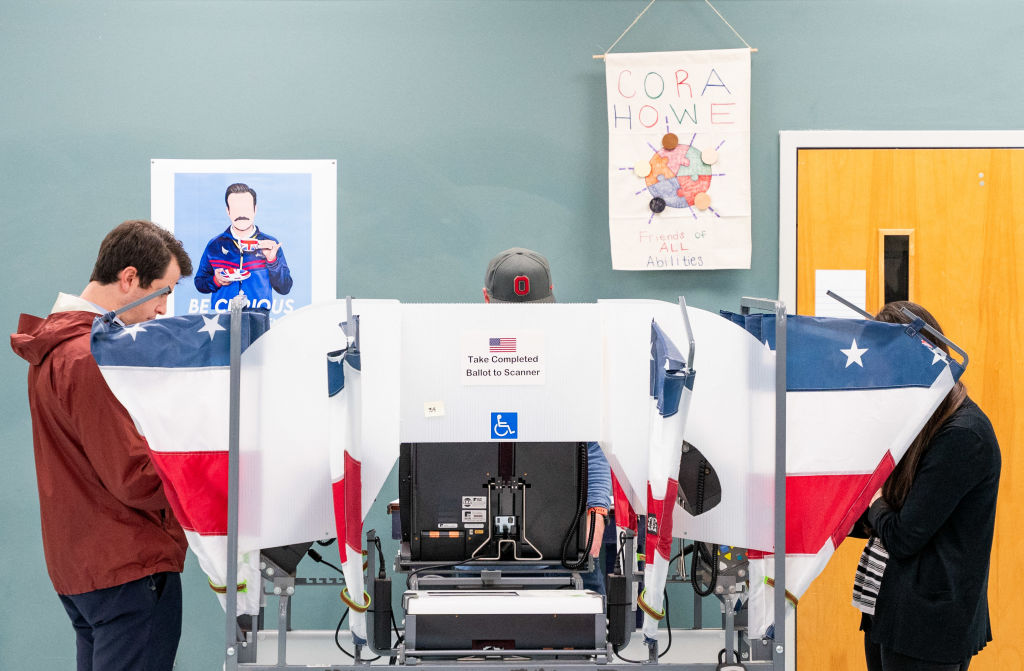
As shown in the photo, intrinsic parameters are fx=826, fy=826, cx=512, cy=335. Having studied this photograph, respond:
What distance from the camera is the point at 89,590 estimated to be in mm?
1805

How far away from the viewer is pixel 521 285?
1998mm

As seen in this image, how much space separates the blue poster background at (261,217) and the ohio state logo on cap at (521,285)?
3.92 ft

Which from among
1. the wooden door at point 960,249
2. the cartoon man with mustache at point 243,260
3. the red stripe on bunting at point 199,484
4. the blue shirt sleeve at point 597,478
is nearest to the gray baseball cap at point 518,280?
the blue shirt sleeve at point 597,478

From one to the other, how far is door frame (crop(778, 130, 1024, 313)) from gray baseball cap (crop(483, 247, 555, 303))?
125cm

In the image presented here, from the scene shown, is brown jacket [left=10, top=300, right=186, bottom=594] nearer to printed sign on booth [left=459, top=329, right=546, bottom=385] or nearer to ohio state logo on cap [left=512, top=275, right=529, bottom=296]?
printed sign on booth [left=459, top=329, right=546, bottom=385]

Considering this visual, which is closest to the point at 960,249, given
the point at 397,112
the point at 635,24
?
the point at 635,24

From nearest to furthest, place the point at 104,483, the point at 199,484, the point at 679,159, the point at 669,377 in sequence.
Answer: the point at 669,377 → the point at 199,484 → the point at 104,483 → the point at 679,159

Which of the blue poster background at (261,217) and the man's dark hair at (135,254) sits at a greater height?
the blue poster background at (261,217)

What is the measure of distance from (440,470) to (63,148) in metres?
2.20

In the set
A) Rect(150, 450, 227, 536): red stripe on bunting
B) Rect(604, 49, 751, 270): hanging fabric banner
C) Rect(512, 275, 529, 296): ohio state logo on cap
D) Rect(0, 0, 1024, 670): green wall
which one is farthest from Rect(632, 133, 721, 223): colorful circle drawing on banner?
Rect(150, 450, 227, 536): red stripe on bunting

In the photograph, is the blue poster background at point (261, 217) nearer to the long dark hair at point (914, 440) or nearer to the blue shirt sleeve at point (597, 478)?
the blue shirt sleeve at point (597, 478)

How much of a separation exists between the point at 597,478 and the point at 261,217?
174 centimetres

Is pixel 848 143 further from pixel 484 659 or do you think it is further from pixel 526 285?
pixel 484 659

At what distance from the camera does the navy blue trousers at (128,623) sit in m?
1.82
